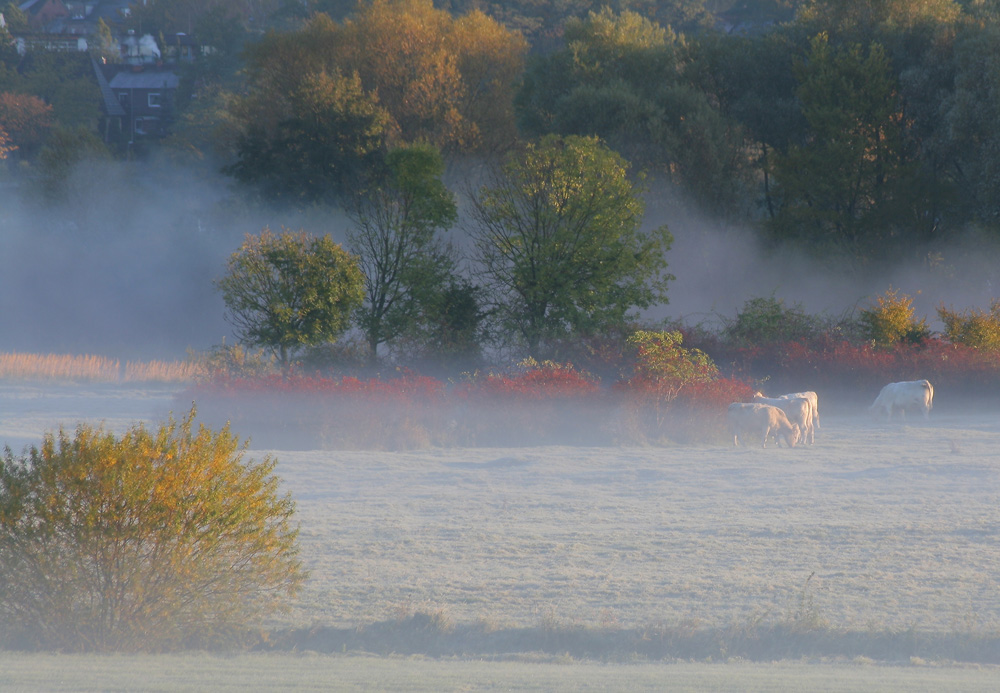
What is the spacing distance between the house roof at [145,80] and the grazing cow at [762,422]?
5689 centimetres

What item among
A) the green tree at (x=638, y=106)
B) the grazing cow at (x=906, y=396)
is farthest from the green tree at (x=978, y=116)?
the grazing cow at (x=906, y=396)

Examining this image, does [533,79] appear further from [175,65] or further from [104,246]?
[175,65]

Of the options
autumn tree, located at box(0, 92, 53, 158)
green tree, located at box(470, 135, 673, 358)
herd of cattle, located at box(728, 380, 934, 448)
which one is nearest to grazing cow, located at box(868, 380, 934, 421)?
herd of cattle, located at box(728, 380, 934, 448)

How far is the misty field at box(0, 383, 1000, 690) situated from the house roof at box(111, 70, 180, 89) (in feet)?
180

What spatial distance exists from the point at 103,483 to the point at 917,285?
28.4 m

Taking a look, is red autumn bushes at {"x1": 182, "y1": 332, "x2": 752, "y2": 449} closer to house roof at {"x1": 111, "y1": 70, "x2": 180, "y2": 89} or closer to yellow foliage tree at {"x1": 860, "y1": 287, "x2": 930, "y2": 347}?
yellow foliage tree at {"x1": 860, "y1": 287, "x2": 930, "y2": 347}

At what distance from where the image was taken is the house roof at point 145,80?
63844mm

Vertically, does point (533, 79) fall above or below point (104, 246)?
above

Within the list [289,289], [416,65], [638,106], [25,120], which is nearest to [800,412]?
[289,289]

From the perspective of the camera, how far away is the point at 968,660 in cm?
634

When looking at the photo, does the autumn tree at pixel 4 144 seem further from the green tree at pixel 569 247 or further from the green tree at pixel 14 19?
the green tree at pixel 569 247

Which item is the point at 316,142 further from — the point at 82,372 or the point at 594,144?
the point at 594,144

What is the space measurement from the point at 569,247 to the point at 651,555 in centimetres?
1445

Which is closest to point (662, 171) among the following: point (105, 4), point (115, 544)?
point (115, 544)
